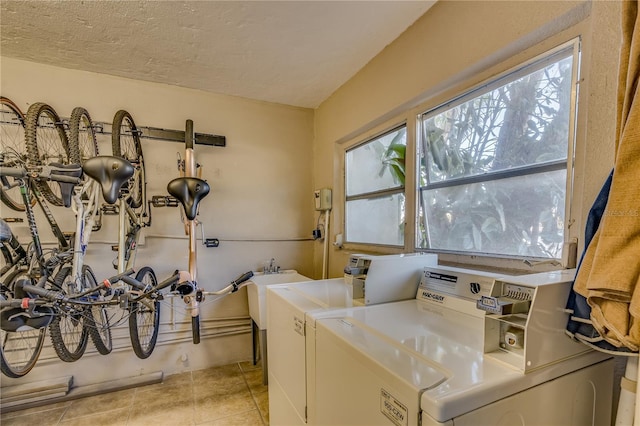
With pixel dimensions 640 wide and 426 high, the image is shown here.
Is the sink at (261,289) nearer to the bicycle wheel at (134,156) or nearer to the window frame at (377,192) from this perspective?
the window frame at (377,192)

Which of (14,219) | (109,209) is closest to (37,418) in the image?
(14,219)

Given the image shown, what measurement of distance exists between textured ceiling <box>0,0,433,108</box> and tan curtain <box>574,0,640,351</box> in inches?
48.5

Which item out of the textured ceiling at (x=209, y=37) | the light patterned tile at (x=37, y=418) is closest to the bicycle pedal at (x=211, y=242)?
the textured ceiling at (x=209, y=37)

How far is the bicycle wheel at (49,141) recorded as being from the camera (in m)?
1.81

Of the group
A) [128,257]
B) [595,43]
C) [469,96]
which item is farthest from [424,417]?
[128,257]

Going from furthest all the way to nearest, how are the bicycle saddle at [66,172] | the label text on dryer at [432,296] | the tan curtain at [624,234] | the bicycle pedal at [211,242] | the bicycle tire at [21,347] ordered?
the bicycle pedal at [211,242], the bicycle tire at [21,347], the bicycle saddle at [66,172], the label text on dryer at [432,296], the tan curtain at [624,234]

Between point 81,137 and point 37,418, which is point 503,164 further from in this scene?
point 37,418

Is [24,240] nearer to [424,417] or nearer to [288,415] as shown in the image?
[288,415]

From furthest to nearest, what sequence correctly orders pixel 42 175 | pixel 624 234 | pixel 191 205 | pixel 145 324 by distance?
1. pixel 145 324
2. pixel 191 205
3. pixel 42 175
4. pixel 624 234

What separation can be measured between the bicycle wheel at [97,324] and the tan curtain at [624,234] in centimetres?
232

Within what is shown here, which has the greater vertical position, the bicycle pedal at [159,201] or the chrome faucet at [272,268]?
the bicycle pedal at [159,201]

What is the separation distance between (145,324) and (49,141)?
1.65 meters

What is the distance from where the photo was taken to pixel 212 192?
103 inches

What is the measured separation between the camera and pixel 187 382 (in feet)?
7.68
